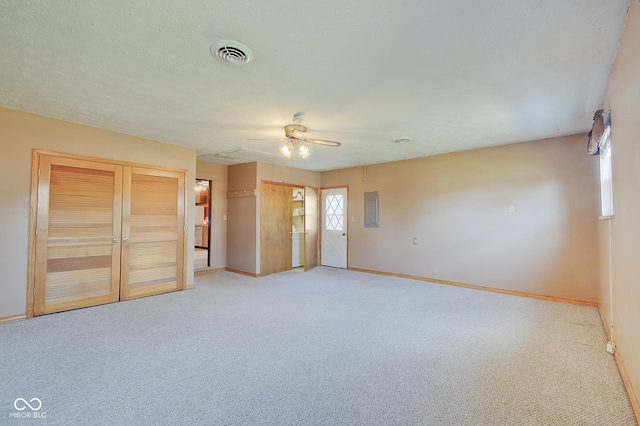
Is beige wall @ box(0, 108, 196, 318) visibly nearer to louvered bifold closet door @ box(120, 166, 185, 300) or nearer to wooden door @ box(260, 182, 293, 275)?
louvered bifold closet door @ box(120, 166, 185, 300)

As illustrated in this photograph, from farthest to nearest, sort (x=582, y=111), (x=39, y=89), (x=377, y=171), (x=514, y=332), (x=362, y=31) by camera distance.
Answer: (x=377, y=171), (x=582, y=111), (x=514, y=332), (x=39, y=89), (x=362, y=31)

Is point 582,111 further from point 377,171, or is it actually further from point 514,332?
point 377,171

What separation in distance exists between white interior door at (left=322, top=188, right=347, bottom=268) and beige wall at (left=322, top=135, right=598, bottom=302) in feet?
2.20

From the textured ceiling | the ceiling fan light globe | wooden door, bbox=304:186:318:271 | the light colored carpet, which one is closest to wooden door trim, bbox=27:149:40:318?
Result: the light colored carpet

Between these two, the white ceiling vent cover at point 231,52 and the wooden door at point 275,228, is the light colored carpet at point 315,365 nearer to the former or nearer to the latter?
the wooden door at point 275,228

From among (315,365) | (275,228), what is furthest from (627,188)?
(275,228)

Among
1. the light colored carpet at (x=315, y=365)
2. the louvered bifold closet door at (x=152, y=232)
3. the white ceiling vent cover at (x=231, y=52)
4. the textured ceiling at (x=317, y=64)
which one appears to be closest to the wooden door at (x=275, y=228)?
the louvered bifold closet door at (x=152, y=232)

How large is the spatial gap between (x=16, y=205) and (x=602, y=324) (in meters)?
6.91

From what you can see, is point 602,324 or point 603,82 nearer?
point 603,82

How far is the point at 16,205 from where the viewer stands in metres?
3.42

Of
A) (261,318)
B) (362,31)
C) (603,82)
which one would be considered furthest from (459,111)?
(261,318)

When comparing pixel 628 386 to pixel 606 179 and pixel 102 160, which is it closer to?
pixel 606 179

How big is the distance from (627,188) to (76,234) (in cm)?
558

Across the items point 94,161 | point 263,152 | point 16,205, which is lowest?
point 16,205
